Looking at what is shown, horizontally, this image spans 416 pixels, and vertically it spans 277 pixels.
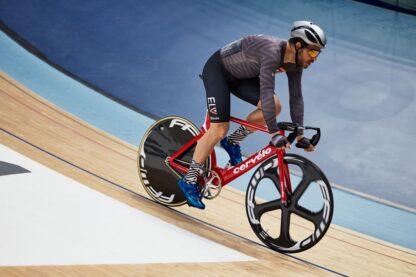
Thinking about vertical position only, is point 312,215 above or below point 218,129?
below

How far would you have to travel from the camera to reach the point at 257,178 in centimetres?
413

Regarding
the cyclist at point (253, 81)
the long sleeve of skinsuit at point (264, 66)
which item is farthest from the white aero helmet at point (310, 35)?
the long sleeve of skinsuit at point (264, 66)

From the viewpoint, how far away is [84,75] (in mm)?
7035

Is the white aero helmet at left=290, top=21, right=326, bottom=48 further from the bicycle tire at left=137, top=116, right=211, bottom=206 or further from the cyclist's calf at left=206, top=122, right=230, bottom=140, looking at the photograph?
the bicycle tire at left=137, top=116, right=211, bottom=206

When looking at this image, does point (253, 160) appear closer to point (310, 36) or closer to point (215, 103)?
point (215, 103)

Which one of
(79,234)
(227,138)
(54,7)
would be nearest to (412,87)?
(227,138)

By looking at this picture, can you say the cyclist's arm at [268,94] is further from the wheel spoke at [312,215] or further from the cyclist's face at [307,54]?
the wheel spoke at [312,215]

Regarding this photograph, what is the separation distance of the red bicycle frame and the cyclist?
3.6 inches

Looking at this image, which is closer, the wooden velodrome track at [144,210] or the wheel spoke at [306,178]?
the wooden velodrome track at [144,210]

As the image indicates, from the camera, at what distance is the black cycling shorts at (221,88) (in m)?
4.10

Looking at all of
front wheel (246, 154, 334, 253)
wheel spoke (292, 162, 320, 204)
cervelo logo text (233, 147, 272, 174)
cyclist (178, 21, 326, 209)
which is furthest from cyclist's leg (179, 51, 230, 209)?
wheel spoke (292, 162, 320, 204)

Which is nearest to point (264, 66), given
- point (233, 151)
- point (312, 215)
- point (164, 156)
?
point (233, 151)

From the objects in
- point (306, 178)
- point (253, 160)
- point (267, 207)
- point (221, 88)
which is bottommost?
point (267, 207)

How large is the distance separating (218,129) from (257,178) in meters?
0.38
